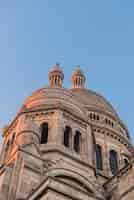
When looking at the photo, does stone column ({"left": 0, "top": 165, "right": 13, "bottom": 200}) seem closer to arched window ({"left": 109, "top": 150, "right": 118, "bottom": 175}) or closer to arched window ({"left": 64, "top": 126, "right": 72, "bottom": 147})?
arched window ({"left": 64, "top": 126, "right": 72, "bottom": 147})

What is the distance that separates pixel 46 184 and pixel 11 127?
12137mm

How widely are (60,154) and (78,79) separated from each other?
24.2m

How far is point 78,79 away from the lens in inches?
1887

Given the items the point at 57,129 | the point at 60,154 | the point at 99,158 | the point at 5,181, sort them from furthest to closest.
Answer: the point at 99,158
the point at 57,129
the point at 60,154
the point at 5,181

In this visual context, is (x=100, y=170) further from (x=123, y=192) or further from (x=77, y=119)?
(x=123, y=192)

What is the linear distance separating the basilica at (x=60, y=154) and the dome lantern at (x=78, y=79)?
949 centimetres

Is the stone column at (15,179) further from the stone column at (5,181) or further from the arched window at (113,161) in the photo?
the arched window at (113,161)

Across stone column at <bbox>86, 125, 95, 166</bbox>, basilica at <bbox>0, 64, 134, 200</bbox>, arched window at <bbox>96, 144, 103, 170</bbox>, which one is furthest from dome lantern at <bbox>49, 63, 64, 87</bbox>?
stone column at <bbox>86, 125, 95, 166</bbox>

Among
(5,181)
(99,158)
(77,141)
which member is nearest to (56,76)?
(99,158)

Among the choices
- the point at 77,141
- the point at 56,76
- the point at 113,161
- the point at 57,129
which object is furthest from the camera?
→ the point at 56,76

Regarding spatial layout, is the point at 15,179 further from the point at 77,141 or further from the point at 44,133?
the point at 77,141

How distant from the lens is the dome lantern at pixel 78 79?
47.3 meters

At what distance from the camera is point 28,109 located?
2784 centimetres

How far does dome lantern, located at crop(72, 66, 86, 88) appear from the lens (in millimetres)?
47312
